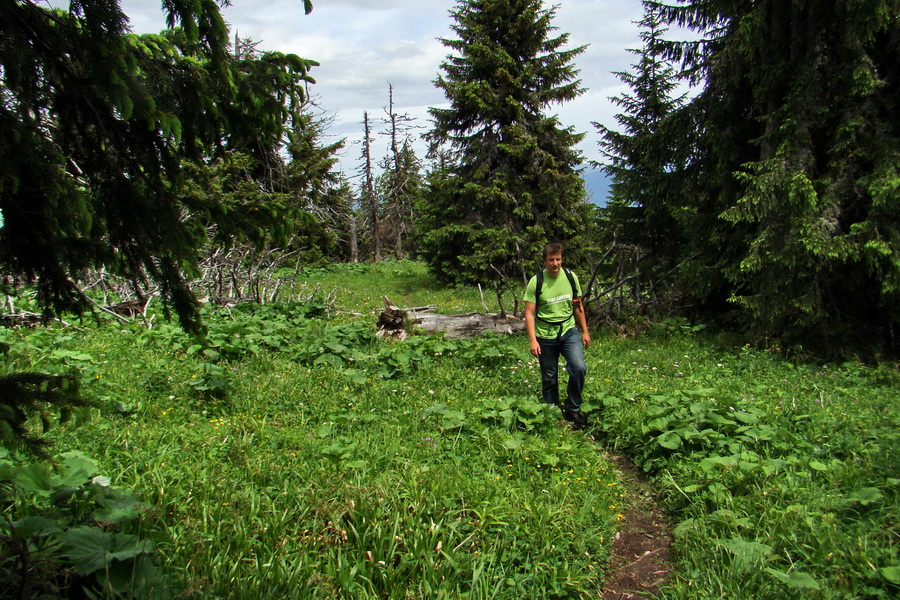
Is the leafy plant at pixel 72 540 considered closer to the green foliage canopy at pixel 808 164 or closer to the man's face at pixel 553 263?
the man's face at pixel 553 263

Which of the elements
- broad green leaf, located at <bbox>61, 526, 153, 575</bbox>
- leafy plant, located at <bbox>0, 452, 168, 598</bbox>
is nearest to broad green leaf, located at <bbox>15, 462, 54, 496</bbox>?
leafy plant, located at <bbox>0, 452, 168, 598</bbox>

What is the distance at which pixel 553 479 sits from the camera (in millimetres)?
4465

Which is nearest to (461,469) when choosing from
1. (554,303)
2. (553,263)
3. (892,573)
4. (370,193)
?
(554,303)

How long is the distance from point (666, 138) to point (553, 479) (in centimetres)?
823

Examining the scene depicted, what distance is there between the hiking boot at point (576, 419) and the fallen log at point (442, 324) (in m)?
4.75

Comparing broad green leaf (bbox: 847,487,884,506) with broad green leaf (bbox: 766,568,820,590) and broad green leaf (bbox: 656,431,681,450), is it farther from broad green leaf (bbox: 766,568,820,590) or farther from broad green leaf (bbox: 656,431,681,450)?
broad green leaf (bbox: 656,431,681,450)

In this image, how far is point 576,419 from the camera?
6082 mm

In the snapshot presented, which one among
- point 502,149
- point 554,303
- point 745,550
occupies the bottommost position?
point 745,550

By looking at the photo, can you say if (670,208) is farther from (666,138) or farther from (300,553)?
(300,553)

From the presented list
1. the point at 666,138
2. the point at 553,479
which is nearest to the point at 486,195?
the point at 666,138

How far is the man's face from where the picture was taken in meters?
5.90

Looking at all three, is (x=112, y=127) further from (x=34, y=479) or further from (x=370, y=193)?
(x=370, y=193)

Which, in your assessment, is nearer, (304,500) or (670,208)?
(304,500)

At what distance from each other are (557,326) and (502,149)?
1558 cm
